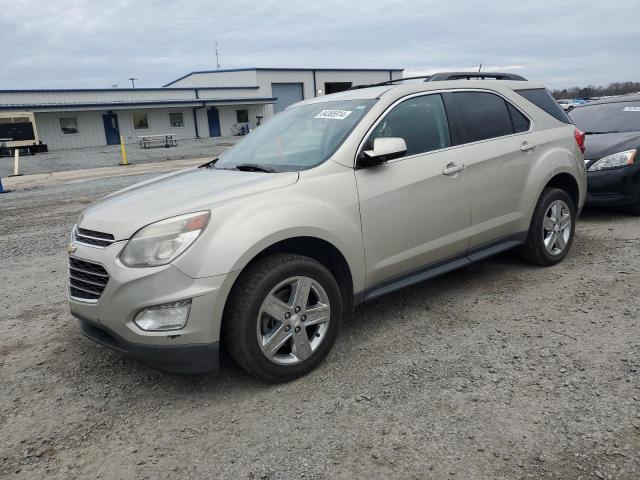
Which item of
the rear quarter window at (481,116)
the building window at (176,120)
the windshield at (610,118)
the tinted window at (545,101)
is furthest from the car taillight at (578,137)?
the building window at (176,120)

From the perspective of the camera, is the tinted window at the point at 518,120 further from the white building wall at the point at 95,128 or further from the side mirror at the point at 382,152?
the white building wall at the point at 95,128

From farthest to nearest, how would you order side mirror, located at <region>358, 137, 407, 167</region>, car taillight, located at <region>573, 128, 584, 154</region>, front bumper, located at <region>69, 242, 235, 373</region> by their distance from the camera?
1. car taillight, located at <region>573, 128, 584, 154</region>
2. side mirror, located at <region>358, 137, 407, 167</region>
3. front bumper, located at <region>69, 242, 235, 373</region>

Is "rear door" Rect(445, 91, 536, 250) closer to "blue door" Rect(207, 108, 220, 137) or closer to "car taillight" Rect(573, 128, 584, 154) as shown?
"car taillight" Rect(573, 128, 584, 154)

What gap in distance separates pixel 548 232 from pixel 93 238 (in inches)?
159

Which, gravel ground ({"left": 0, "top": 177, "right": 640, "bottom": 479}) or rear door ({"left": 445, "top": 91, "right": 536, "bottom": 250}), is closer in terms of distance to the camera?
gravel ground ({"left": 0, "top": 177, "right": 640, "bottom": 479})

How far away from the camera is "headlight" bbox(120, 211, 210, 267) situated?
2.82m

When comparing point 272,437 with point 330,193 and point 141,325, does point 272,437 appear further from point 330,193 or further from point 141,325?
point 330,193

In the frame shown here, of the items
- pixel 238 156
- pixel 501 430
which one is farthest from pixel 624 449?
pixel 238 156

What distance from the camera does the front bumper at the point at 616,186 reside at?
6.66 metres

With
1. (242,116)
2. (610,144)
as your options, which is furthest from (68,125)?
(610,144)

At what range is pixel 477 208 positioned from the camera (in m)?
4.19

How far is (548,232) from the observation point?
196 inches

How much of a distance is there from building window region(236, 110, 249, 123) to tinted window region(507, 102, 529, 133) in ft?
140

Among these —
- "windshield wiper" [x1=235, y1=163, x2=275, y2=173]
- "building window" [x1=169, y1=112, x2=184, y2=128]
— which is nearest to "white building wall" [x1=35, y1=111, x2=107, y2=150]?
"building window" [x1=169, y1=112, x2=184, y2=128]
